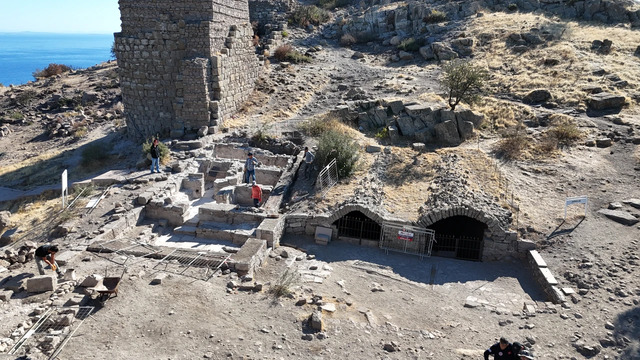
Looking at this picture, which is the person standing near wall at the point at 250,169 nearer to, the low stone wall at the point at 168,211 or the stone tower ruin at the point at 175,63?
the low stone wall at the point at 168,211

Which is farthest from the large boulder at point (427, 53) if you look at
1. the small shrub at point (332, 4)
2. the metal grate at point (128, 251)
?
the metal grate at point (128, 251)

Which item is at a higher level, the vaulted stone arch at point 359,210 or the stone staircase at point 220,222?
the vaulted stone arch at point 359,210

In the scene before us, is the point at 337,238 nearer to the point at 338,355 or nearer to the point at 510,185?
the point at 338,355

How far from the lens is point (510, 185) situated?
13555mm

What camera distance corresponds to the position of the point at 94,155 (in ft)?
54.9

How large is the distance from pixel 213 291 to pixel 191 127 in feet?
33.1

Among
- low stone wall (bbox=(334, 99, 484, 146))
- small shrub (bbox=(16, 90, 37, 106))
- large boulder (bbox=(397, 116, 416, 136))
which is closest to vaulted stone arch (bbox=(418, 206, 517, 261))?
low stone wall (bbox=(334, 99, 484, 146))

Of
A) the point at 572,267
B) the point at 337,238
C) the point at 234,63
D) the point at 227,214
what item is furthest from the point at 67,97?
the point at 572,267

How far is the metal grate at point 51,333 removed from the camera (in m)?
6.60

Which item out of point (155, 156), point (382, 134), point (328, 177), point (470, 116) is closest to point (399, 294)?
point (328, 177)

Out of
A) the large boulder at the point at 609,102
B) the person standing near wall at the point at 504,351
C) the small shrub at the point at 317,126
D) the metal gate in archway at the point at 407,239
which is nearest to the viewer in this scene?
the person standing near wall at the point at 504,351

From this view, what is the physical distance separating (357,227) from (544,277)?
192 inches

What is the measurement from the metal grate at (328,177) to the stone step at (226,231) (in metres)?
2.38

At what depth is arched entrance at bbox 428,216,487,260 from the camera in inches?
476
